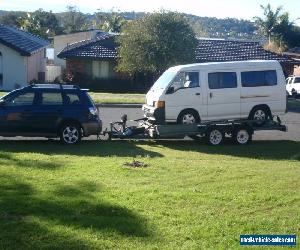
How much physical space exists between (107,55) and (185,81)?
85.9ft

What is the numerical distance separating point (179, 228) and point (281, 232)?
4.07 ft

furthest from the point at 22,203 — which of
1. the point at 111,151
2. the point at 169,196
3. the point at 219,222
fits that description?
the point at 111,151

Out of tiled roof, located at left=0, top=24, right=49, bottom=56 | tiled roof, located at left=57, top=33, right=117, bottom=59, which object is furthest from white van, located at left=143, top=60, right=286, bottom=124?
tiled roof, located at left=57, top=33, right=117, bottom=59

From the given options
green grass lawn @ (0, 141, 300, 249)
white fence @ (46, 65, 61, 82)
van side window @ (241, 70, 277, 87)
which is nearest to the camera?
green grass lawn @ (0, 141, 300, 249)

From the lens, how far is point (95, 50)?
42.0 m

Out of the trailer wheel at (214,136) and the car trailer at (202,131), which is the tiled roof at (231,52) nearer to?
the car trailer at (202,131)

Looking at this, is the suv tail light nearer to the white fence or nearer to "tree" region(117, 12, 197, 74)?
"tree" region(117, 12, 197, 74)

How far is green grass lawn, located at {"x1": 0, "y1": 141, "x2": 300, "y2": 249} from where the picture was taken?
6.20 m

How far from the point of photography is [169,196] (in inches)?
317

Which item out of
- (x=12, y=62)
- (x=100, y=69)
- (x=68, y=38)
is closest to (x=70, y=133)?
(x=12, y=62)

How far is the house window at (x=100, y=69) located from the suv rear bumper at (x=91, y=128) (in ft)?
89.7

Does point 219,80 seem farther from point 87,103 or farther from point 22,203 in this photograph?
point 22,203

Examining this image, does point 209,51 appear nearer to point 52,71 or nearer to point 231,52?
point 231,52

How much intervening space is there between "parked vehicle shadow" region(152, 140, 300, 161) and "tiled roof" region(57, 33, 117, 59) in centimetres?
2589
